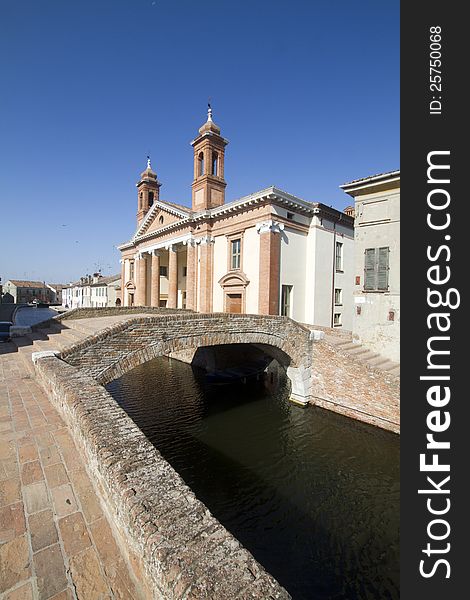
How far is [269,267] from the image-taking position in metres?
15.6

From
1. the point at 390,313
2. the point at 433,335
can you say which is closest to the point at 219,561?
the point at 433,335

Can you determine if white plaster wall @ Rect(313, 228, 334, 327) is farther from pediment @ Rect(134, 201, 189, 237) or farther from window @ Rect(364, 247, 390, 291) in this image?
pediment @ Rect(134, 201, 189, 237)

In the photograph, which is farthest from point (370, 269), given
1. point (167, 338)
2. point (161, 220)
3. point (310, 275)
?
point (161, 220)

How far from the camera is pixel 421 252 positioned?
4.45 metres

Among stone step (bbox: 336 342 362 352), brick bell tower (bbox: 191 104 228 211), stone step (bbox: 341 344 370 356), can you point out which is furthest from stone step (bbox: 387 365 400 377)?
brick bell tower (bbox: 191 104 228 211)

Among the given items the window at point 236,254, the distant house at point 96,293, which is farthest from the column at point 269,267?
the distant house at point 96,293

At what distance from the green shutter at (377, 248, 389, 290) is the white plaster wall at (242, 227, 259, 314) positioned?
634cm

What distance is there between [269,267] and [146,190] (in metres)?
18.4

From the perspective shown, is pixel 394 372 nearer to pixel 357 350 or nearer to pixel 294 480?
pixel 357 350

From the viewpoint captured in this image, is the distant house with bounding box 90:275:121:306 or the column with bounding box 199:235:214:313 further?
the distant house with bounding box 90:275:121:306

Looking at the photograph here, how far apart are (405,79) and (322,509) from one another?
8.61m

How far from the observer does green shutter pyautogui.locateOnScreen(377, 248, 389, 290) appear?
11.9 m

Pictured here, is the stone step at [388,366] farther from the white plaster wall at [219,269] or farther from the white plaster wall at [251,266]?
the white plaster wall at [219,269]

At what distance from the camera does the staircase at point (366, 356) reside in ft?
35.0
